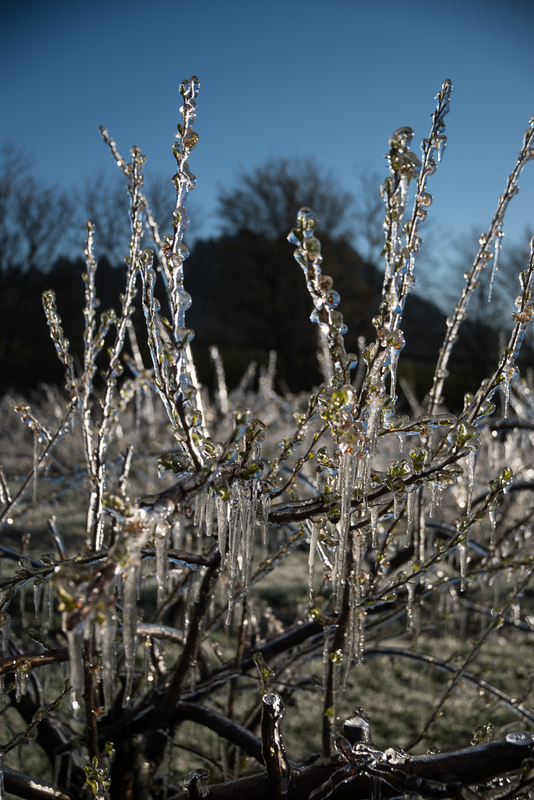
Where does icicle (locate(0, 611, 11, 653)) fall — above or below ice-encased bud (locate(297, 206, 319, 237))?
below

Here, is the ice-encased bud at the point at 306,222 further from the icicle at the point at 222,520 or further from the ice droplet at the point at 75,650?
the ice droplet at the point at 75,650

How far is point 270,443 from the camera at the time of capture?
978cm

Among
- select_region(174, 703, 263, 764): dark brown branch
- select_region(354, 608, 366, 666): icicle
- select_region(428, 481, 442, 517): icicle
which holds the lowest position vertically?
select_region(174, 703, 263, 764): dark brown branch

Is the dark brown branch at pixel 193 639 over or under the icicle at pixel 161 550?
under

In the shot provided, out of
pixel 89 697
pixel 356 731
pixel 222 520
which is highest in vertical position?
pixel 222 520

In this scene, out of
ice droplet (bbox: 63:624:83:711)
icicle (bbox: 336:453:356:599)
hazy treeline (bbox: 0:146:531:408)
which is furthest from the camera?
hazy treeline (bbox: 0:146:531:408)

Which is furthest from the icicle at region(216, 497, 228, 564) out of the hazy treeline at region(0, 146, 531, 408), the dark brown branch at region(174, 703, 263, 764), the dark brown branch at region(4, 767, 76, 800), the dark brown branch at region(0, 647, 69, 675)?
the hazy treeline at region(0, 146, 531, 408)

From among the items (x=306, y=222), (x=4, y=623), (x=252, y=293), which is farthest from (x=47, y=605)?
(x=252, y=293)

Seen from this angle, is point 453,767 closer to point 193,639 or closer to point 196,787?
point 196,787

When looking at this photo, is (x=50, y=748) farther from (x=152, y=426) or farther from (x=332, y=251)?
(x=332, y=251)

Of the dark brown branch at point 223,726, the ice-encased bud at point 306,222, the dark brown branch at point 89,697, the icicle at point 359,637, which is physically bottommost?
the dark brown branch at point 223,726

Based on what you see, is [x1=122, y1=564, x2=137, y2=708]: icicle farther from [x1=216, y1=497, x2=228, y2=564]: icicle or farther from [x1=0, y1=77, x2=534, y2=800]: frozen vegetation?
[x1=216, y1=497, x2=228, y2=564]: icicle

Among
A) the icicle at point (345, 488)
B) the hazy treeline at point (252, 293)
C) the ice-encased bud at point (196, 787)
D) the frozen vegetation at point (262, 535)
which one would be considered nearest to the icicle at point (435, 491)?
the frozen vegetation at point (262, 535)

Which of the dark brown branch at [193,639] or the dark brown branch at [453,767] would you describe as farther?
the dark brown branch at [193,639]
